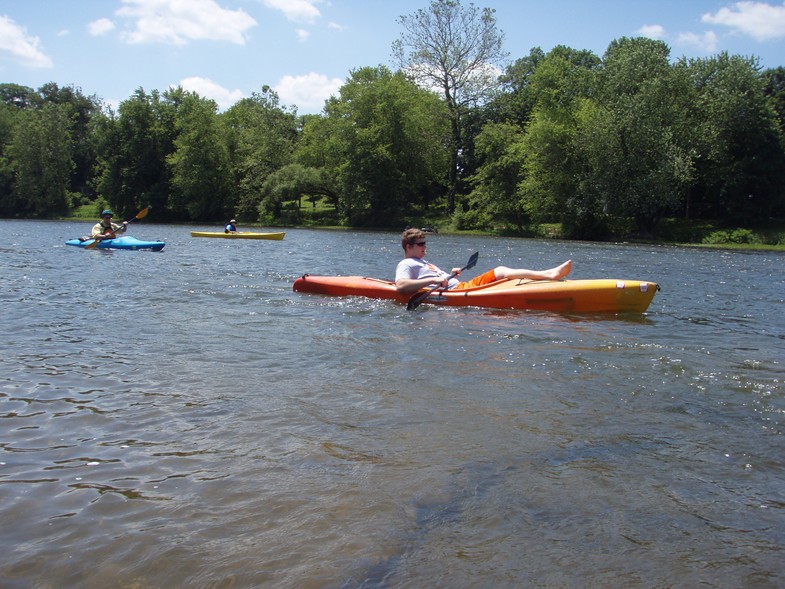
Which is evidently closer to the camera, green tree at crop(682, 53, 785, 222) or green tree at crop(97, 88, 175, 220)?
green tree at crop(682, 53, 785, 222)

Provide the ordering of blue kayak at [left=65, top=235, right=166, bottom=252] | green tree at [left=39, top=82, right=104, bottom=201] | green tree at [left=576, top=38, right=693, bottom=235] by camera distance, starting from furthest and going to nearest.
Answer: green tree at [left=39, top=82, right=104, bottom=201], green tree at [left=576, top=38, right=693, bottom=235], blue kayak at [left=65, top=235, right=166, bottom=252]

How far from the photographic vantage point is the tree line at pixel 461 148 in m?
31.2

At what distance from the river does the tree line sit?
1030 inches

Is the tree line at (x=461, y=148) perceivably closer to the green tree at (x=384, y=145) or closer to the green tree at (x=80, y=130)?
the green tree at (x=384, y=145)

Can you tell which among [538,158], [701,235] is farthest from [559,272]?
[538,158]

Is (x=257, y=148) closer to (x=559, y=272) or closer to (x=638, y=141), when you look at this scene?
(x=638, y=141)

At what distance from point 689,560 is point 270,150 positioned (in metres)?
45.7

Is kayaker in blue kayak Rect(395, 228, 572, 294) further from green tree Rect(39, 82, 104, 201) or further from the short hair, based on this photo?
green tree Rect(39, 82, 104, 201)

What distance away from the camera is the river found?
246 centimetres

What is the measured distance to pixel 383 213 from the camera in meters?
41.2

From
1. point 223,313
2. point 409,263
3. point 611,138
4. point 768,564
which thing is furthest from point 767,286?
point 611,138

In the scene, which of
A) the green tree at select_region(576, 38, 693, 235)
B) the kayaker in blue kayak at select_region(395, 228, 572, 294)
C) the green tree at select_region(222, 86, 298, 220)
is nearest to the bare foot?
the kayaker in blue kayak at select_region(395, 228, 572, 294)

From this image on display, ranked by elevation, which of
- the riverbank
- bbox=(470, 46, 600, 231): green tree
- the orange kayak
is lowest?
the orange kayak

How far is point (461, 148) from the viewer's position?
4284cm
